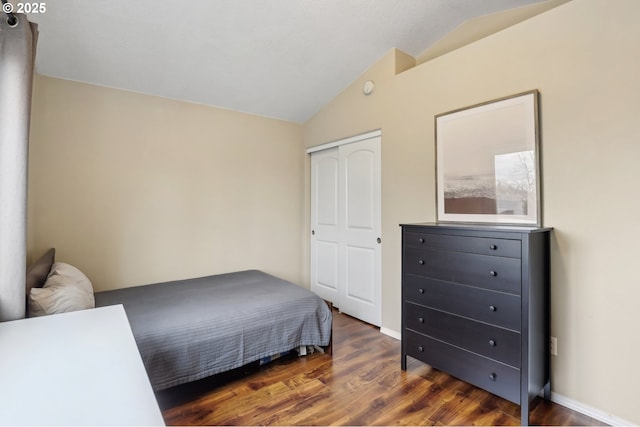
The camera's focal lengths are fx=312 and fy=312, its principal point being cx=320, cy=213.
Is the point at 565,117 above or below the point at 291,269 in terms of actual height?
above

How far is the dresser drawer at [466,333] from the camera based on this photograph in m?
1.82

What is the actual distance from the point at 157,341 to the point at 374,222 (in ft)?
7.07

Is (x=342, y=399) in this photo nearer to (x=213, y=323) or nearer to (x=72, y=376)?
(x=213, y=323)

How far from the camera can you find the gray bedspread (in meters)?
1.90

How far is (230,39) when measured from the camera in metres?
2.54

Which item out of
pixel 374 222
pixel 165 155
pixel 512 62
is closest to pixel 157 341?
pixel 165 155

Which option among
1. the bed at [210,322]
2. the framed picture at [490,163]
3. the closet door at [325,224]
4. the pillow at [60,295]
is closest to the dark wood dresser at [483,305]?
the framed picture at [490,163]

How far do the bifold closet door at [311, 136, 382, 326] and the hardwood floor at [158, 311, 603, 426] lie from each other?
0.95 m

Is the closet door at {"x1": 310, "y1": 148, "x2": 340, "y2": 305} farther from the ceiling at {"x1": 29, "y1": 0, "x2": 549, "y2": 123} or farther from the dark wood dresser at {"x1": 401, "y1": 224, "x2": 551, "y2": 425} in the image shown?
the dark wood dresser at {"x1": 401, "y1": 224, "x2": 551, "y2": 425}

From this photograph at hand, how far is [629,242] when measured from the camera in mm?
1742

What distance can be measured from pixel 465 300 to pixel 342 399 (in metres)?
1.01

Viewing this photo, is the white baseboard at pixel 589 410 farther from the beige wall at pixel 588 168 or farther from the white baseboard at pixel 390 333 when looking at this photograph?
the white baseboard at pixel 390 333

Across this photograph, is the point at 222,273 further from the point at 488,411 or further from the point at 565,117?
the point at 565,117

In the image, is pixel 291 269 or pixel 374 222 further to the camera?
pixel 291 269
